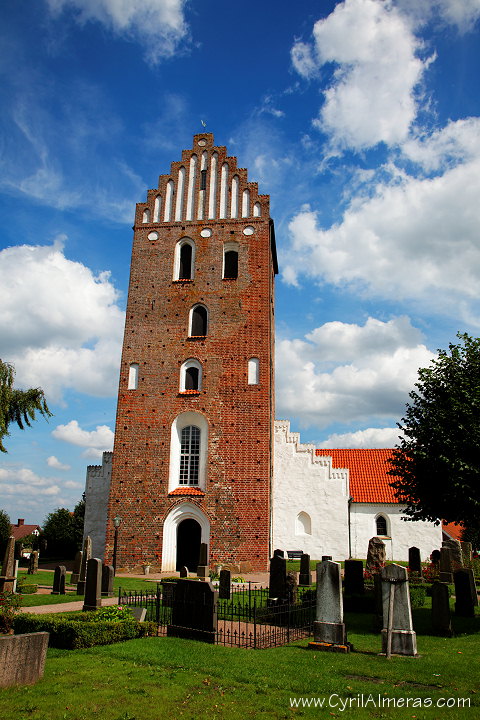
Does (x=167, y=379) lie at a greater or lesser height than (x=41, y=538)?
greater

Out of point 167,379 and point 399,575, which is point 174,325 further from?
point 399,575

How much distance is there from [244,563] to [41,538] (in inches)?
1016

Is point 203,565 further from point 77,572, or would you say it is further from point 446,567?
point 446,567

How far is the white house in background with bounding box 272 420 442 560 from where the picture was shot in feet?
97.5

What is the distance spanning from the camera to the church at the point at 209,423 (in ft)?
80.2

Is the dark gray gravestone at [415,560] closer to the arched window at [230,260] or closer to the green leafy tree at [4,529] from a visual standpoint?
the arched window at [230,260]

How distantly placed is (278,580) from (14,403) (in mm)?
20190

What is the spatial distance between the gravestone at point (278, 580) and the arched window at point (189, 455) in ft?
33.6

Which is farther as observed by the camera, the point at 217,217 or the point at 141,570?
the point at 217,217

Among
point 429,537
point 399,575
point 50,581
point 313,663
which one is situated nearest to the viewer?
point 313,663

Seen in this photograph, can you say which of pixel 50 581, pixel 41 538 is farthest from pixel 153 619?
pixel 41 538

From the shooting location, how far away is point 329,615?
1001cm

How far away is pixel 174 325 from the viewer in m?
27.0

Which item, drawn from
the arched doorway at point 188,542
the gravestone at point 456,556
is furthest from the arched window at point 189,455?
the gravestone at point 456,556
